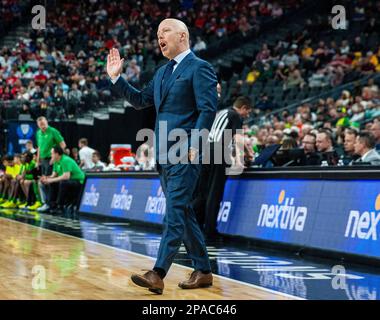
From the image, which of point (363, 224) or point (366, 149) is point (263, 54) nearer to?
point (366, 149)

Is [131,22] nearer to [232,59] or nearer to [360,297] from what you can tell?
[232,59]

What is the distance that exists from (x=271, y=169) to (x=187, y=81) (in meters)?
4.08

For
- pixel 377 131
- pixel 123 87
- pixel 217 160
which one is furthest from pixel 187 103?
pixel 377 131

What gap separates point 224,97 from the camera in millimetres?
24922

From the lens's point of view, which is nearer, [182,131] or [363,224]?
[182,131]

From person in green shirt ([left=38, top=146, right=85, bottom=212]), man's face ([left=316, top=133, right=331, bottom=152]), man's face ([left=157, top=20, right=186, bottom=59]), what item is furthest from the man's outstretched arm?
person in green shirt ([left=38, top=146, right=85, bottom=212])

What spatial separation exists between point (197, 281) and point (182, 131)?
119 centimetres

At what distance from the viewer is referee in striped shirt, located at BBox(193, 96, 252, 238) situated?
10562mm

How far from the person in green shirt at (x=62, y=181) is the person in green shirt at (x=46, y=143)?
0.28 m

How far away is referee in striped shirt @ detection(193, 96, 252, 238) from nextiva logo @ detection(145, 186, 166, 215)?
174 centimetres

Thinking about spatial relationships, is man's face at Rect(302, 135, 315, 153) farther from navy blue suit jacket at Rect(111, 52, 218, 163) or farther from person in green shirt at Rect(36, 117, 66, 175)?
person in green shirt at Rect(36, 117, 66, 175)

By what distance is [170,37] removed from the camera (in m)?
6.42

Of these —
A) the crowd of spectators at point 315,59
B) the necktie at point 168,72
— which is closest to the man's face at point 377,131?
the necktie at point 168,72
